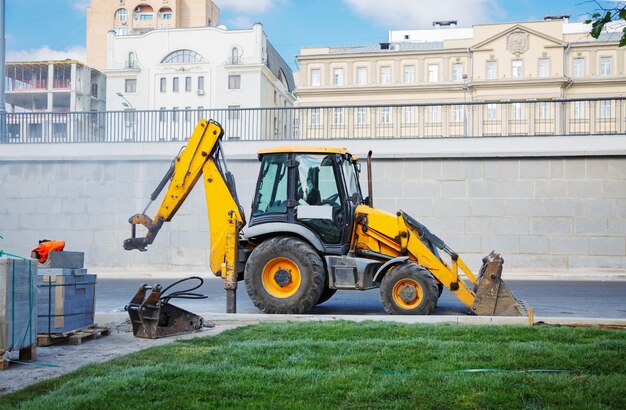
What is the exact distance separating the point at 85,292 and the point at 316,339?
3216 mm

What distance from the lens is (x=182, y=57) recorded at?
8806 centimetres

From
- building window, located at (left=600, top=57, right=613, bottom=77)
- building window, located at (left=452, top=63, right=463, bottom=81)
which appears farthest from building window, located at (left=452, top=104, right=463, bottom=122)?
building window, located at (left=452, top=63, right=463, bottom=81)

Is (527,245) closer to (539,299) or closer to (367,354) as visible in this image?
(539,299)

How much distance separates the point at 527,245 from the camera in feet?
73.5

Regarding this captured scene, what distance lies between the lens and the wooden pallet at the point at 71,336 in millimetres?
9398

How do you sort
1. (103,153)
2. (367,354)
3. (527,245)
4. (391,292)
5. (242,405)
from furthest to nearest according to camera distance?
(103,153) < (527,245) < (391,292) < (367,354) < (242,405)

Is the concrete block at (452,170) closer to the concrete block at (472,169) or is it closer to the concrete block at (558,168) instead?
the concrete block at (472,169)

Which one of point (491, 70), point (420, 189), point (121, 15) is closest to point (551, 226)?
point (420, 189)

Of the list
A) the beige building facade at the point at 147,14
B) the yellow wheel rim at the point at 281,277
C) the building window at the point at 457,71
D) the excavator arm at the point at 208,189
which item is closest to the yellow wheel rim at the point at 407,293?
the yellow wheel rim at the point at 281,277

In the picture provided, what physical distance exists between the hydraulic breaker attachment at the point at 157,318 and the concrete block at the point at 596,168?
15.0 m

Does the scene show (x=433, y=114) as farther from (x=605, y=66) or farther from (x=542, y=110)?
(x=605, y=66)

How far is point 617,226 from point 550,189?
2.08 m

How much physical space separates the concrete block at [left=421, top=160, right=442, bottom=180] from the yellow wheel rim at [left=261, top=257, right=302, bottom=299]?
1135 cm

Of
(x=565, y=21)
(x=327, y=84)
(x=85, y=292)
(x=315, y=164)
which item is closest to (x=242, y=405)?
(x=85, y=292)
